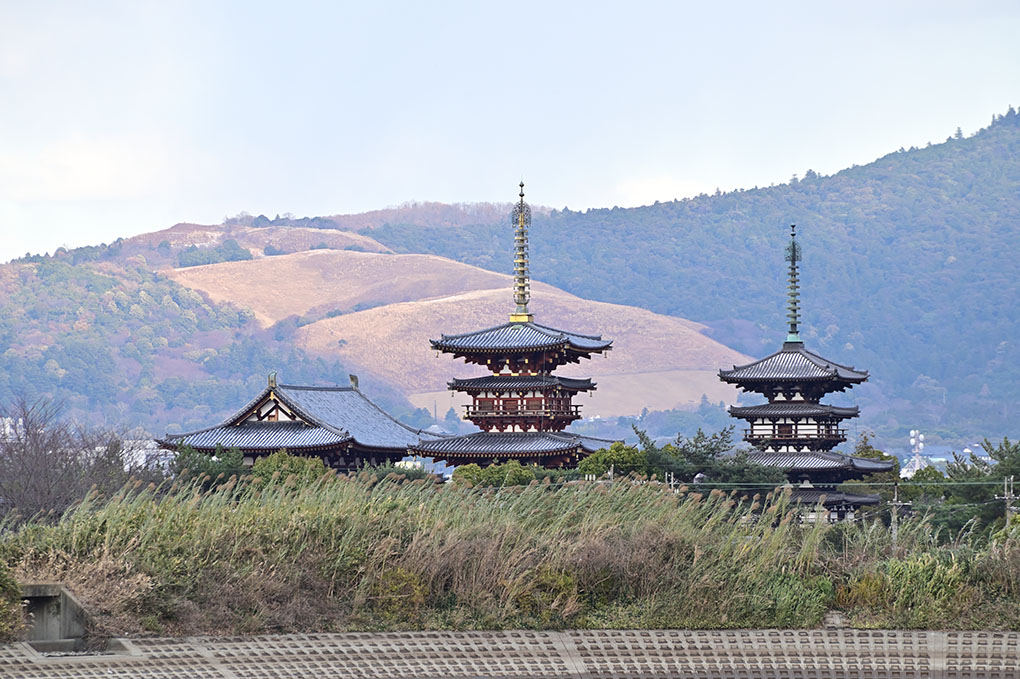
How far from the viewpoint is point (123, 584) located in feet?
45.7

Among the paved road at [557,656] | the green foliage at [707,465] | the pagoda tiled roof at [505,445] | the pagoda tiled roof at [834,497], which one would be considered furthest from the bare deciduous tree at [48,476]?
the paved road at [557,656]

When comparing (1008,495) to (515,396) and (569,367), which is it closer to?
(515,396)

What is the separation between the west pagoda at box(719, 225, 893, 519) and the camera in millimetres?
48125

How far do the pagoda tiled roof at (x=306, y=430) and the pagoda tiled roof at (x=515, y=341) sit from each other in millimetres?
4385

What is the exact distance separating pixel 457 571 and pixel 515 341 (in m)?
32.1

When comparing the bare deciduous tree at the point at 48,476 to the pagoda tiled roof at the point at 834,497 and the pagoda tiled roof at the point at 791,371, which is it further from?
the pagoda tiled roof at the point at 834,497

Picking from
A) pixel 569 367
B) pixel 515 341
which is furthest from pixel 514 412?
pixel 569 367

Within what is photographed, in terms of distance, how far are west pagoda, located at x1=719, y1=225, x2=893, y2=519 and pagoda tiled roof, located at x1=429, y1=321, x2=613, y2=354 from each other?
5.80 m

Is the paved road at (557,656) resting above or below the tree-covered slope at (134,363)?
above

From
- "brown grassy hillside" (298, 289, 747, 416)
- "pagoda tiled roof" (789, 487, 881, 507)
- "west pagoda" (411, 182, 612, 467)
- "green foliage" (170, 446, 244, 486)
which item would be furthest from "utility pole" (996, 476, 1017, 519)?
"brown grassy hillside" (298, 289, 747, 416)

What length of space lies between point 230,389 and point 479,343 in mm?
142398

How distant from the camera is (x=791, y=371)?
1939 inches

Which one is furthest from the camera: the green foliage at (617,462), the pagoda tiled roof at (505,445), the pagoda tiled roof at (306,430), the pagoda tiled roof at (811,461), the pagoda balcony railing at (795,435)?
the pagoda balcony railing at (795,435)

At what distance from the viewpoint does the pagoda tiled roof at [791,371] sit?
4875cm
